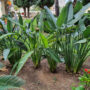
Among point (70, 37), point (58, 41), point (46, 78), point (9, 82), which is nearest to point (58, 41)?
point (58, 41)

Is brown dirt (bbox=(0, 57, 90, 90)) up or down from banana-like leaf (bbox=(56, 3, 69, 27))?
down

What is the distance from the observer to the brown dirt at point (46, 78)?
1.69m

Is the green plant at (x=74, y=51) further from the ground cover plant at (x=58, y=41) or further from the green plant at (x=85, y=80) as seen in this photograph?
the green plant at (x=85, y=80)

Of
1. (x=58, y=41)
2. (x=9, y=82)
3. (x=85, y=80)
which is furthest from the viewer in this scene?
(x=58, y=41)

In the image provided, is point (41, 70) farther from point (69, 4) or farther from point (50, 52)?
point (69, 4)

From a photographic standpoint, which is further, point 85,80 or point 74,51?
point 74,51

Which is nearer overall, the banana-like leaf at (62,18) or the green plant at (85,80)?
the green plant at (85,80)

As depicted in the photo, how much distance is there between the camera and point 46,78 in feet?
5.99

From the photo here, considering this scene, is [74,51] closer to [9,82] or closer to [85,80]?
[85,80]

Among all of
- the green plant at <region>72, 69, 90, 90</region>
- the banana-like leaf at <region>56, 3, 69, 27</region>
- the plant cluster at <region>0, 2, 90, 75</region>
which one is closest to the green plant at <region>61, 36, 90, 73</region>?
the plant cluster at <region>0, 2, 90, 75</region>

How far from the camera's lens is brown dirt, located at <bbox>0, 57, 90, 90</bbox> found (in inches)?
66.7

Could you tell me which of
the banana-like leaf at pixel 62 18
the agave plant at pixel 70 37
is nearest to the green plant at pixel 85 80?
the agave plant at pixel 70 37

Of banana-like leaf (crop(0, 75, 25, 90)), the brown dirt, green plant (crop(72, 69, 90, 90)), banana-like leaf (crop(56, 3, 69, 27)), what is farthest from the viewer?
banana-like leaf (crop(56, 3, 69, 27))

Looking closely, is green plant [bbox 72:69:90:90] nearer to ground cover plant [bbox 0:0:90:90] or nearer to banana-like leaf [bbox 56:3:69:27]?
ground cover plant [bbox 0:0:90:90]
